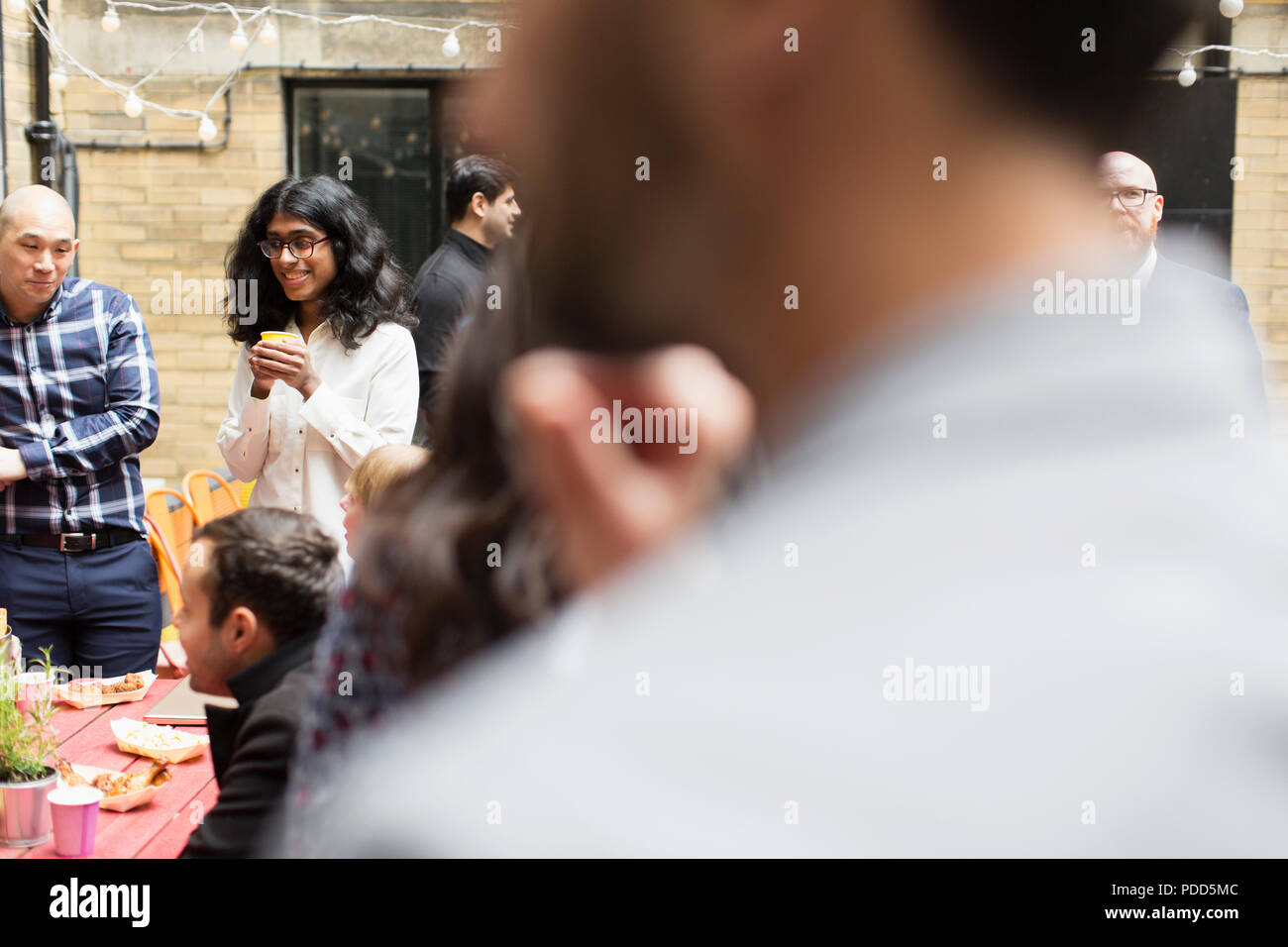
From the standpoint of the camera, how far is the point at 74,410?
190cm

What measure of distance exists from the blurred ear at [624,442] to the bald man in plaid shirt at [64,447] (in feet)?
5.47

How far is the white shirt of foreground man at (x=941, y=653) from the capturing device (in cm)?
44

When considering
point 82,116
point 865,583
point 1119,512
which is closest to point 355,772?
point 865,583

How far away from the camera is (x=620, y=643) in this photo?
0.51 m

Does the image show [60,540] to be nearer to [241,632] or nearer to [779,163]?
[241,632]

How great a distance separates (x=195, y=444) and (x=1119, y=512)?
3.99 m

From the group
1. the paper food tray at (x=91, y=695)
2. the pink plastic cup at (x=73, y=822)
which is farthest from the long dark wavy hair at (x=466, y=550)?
the paper food tray at (x=91, y=695)

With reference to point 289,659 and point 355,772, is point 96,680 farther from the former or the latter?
point 355,772

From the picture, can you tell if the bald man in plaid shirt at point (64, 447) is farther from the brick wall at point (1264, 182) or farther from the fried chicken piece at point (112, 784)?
the brick wall at point (1264, 182)

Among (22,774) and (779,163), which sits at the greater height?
(779,163)

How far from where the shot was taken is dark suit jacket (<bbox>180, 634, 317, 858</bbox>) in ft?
3.27

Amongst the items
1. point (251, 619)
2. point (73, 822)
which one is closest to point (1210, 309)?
point (251, 619)

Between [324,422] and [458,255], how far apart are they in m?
0.83
